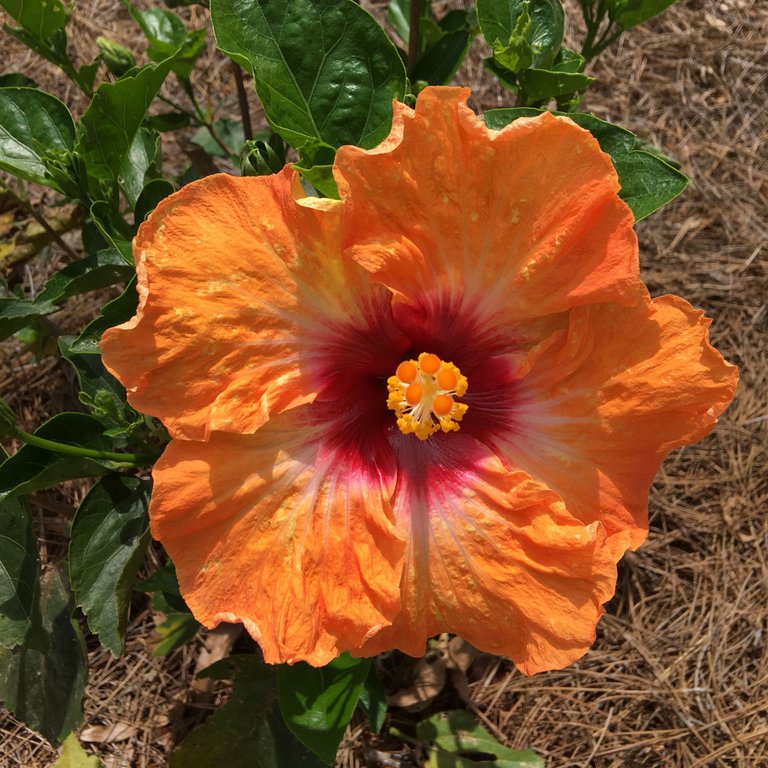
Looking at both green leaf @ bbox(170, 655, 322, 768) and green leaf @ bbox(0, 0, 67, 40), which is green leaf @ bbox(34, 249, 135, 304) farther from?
green leaf @ bbox(170, 655, 322, 768)

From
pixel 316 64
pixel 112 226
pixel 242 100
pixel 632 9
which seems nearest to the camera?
pixel 316 64

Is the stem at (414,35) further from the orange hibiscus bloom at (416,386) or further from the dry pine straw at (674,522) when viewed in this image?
the dry pine straw at (674,522)

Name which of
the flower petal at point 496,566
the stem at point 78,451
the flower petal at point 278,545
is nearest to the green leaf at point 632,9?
the flower petal at point 496,566

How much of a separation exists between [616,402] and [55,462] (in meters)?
1.30

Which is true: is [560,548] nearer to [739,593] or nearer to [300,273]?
[300,273]

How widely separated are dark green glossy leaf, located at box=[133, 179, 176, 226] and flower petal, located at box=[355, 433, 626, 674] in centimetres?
95

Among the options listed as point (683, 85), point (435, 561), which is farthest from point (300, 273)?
point (683, 85)

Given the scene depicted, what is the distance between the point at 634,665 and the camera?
301cm

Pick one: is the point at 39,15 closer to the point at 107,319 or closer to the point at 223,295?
the point at 107,319

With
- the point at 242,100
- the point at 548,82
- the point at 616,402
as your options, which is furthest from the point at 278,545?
the point at 242,100

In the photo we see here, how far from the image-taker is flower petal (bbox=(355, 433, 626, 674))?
64.4 inches

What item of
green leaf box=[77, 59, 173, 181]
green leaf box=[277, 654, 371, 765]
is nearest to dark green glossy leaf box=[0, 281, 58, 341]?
green leaf box=[77, 59, 173, 181]

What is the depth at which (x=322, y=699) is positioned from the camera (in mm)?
2049

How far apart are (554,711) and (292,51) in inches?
98.8
